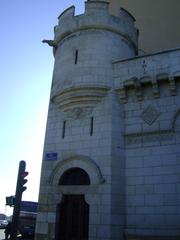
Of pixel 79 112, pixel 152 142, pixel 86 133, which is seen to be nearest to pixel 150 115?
pixel 152 142

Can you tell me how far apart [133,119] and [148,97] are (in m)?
1.05

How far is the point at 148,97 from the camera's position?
12.4 m

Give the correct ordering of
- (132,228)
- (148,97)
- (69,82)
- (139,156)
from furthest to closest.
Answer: (69,82)
(148,97)
(139,156)
(132,228)

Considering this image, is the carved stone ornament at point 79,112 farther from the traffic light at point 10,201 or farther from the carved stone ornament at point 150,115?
the traffic light at point 10,201

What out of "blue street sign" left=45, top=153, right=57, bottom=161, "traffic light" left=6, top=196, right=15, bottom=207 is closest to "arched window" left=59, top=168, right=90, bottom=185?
"blue street sign" left=45, top=153, right=57, bottom=161

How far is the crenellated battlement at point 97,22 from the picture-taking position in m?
13.8

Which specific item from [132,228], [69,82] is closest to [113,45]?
[69,82]

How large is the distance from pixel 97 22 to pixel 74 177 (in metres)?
6.70

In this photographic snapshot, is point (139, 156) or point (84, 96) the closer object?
point (139, 156)

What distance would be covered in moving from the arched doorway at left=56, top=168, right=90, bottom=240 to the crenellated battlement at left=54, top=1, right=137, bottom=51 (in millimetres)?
6229

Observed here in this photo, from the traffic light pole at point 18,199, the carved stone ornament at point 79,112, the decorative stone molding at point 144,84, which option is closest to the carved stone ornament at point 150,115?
the decorative stone molding at point 144,84

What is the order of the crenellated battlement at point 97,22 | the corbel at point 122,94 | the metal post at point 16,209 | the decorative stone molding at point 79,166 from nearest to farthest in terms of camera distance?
1. the metal post at point 16,209
2. the decorative stone molding at point 79,166
3. the corbel at point 122,94
4. the crenellated battlement at point 97,22

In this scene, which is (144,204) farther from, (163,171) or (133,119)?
(133,119)

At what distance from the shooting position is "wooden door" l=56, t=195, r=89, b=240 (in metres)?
11.3
